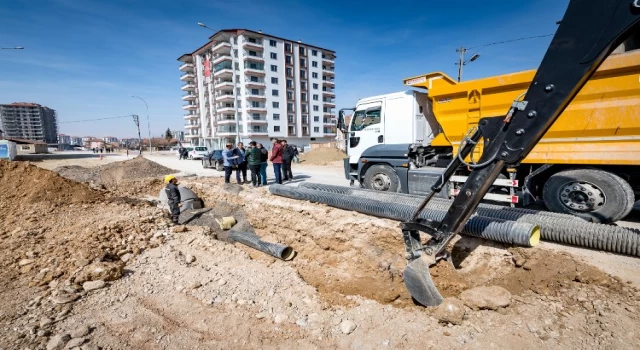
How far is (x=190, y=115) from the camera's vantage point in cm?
6175

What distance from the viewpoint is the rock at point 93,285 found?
3940mm

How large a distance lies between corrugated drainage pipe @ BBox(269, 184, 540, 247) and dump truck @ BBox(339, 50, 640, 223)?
3.15ft

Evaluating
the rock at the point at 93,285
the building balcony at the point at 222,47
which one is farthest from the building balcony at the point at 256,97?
the rock at the point at 93,285

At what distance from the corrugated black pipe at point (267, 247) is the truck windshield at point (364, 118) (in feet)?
15.0

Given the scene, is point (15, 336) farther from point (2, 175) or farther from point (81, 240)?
point (2, 175)

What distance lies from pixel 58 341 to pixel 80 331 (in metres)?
0.21

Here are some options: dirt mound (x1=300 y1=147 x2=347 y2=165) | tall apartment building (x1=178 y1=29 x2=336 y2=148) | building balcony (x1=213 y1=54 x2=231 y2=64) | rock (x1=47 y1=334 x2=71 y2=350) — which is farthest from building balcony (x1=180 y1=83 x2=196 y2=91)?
rock (x1=47 y1=334 x2=71 y2=350)

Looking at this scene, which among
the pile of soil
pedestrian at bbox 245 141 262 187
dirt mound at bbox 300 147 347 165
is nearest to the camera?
pedestrian at bbox 245 141 262 187

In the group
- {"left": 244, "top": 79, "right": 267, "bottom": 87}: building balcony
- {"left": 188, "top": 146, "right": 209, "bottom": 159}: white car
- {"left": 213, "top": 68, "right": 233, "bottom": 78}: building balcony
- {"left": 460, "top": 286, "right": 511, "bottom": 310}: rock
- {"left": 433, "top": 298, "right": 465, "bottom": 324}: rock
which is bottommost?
{"left": 433, "top": 298, "right": 465, "bottom": 324}: rock

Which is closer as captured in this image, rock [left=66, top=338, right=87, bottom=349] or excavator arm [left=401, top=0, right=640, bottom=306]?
excavator arm [left=401, top=0, right=640, bottom=306]

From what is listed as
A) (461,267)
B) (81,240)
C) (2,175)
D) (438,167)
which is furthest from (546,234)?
(2,175)

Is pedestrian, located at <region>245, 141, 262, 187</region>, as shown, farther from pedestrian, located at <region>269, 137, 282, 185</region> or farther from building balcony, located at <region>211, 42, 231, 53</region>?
building balcony, located at <region>211, 42, 231, 53</region>

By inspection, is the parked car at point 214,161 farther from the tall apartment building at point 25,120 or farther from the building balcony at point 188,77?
the tall apartment building at point 25,120

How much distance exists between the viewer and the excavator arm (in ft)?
7.54
